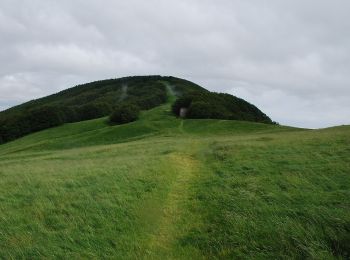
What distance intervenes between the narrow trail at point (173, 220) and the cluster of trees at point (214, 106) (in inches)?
2620

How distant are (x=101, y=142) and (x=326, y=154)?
142 feet

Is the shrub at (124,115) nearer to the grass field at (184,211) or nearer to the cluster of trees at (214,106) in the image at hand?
the cluster of trees at (214,106)

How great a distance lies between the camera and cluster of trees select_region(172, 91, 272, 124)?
293ft

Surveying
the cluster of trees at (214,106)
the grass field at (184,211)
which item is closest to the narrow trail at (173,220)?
the grass field at (184,211)

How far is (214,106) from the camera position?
315ft

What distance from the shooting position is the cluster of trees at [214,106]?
8931cm

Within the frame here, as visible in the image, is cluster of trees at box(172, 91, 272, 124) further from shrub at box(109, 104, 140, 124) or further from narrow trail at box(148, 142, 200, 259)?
narrow trail at box(148, 142, 200, 259)

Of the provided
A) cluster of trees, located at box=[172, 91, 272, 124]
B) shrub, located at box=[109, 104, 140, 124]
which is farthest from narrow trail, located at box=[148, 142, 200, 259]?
shrub, located at box=[109, 104, 140, 124]

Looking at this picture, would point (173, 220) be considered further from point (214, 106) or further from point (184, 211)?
point (214, 106)

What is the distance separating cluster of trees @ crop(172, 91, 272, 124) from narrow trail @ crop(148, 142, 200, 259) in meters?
66.6

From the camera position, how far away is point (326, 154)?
26.0m

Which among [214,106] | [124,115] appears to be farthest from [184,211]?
[214,106]

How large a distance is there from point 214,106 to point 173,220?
8209cm

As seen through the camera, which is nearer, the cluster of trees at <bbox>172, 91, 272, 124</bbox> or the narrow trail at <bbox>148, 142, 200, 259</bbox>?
the narrow trail at <bbox>148, 142, 200, 259</bbox>
